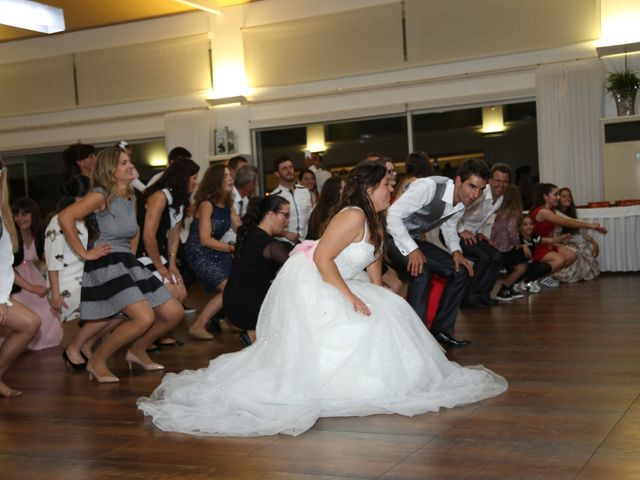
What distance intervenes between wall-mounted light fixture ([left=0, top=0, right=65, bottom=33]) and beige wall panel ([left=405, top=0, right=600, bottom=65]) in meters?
4.75

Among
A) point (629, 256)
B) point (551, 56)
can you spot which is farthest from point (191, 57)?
point (629, 256)

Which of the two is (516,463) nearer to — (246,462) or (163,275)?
(246,462)

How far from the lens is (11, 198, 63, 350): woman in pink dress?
645 centimetres

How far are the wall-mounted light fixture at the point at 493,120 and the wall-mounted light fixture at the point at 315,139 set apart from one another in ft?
7.84

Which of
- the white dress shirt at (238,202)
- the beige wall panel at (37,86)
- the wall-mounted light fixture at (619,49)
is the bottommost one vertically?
the white dress shirt at (238,202)

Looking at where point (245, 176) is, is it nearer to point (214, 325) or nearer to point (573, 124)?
point (214, 325)

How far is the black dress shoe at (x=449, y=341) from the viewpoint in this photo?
543 cm

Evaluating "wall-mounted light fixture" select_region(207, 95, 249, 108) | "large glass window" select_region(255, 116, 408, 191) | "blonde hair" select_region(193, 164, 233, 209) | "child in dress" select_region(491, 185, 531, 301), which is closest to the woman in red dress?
"child in dress" select_region(491, 185, 531, 301)

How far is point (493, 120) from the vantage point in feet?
38.0

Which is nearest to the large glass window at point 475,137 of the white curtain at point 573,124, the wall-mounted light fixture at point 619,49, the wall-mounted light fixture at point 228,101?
the white curtain at point 573,124

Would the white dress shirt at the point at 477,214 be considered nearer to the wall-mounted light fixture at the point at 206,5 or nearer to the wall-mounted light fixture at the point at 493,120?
the wall-mounted light fixture at the point at 493,120

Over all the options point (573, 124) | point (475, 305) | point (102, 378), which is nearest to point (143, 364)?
point (102, 378)

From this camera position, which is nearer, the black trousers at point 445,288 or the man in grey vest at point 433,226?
the man in grey vest at point 433,226

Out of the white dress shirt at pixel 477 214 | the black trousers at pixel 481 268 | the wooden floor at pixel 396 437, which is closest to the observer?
the wooden floor at pixel 396 437
